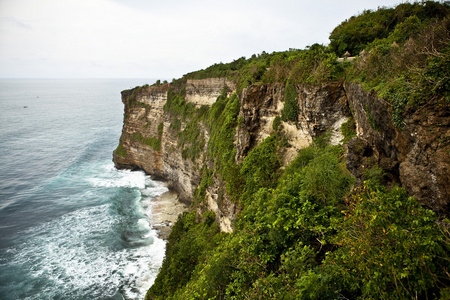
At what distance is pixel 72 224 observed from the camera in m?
30.6

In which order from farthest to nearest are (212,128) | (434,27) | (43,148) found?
(43,148)
(212,128)
(434,27)

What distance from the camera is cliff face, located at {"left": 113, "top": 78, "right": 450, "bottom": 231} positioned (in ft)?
22.1

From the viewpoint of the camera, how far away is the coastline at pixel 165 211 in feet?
97.5

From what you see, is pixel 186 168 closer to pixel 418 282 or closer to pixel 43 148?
pixel 418 282

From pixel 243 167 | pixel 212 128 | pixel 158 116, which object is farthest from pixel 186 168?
pixel 243 167

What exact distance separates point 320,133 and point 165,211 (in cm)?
2445

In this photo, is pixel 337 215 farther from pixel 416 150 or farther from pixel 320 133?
pixel 320 133

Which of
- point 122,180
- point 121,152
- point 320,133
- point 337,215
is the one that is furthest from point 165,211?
point 337,215

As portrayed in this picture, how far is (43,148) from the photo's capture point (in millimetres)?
56594

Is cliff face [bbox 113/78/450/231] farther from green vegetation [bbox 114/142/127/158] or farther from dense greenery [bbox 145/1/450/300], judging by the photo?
green vegetation [bbox 114/142/127/158]

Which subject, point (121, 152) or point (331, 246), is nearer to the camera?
point (331, 246)

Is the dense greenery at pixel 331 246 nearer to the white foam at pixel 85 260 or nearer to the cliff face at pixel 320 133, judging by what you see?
the cliff face at pixel 320 133

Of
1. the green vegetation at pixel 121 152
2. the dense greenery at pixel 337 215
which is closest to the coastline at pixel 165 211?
the dense greenery at pixel 337 215

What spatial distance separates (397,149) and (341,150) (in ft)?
17.8
